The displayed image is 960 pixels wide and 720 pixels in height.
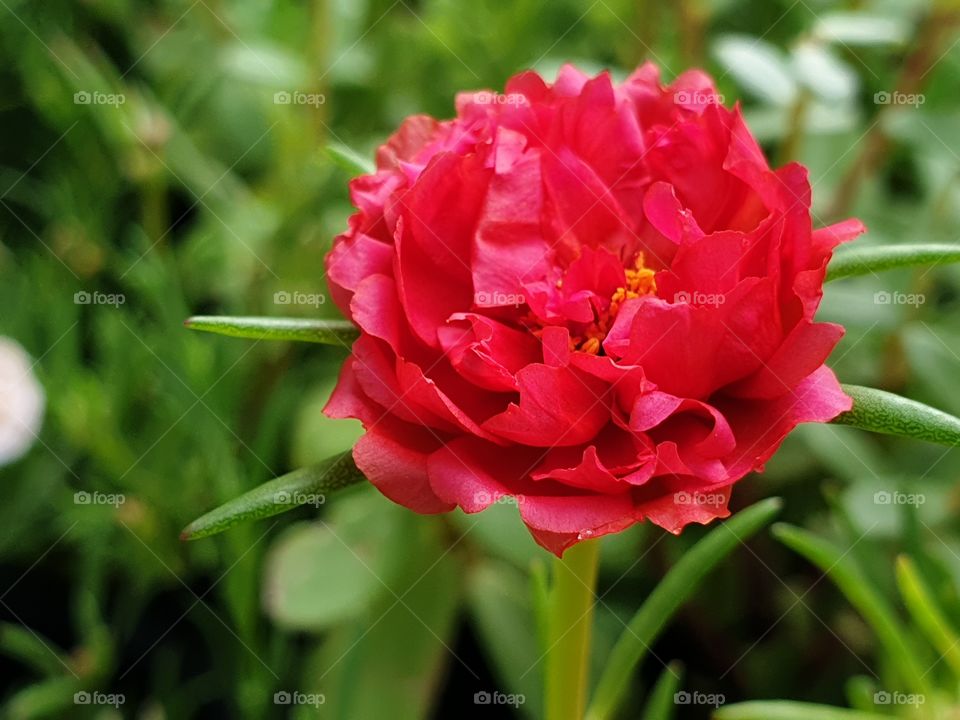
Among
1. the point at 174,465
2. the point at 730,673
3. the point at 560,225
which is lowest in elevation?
the point at 730,673

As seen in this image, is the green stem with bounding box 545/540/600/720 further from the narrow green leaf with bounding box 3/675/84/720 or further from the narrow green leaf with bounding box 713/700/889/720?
the narrow green leaf with bounding box 3/675/84/720

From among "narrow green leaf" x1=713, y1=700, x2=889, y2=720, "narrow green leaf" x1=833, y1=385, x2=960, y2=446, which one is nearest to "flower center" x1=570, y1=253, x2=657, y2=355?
"narrow green leaf" x1=833, y1=385, x2=960, y2=446

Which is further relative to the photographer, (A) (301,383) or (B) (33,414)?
(A) (301,383)

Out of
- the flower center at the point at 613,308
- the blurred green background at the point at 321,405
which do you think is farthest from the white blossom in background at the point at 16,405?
the flower center at the point at 613,308

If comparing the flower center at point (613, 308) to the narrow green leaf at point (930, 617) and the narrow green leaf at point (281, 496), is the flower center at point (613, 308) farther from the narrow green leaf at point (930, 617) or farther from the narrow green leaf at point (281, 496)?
the narrow green leaf at point (930, 617)

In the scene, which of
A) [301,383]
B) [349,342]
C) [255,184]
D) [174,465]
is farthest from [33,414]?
[349,342]

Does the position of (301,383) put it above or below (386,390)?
below

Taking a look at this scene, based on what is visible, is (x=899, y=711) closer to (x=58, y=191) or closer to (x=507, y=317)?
(x=507, y=317)

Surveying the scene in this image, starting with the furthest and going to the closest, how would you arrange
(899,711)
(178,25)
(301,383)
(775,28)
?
(178,25) → (775,28) → (301,383) → (899,711)
